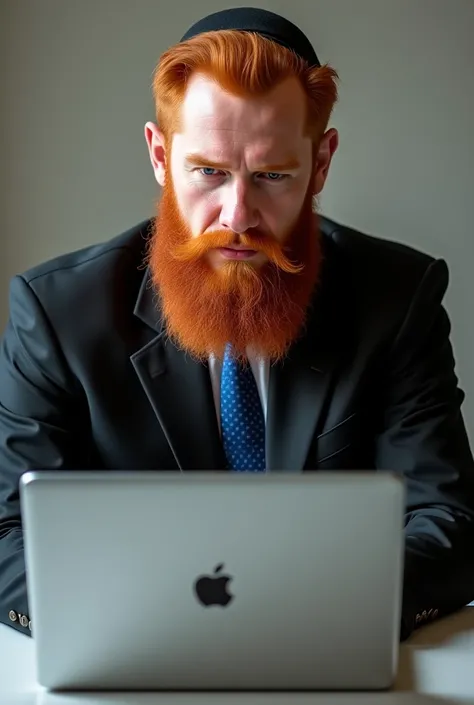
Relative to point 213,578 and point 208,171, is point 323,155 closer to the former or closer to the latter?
point 208,171

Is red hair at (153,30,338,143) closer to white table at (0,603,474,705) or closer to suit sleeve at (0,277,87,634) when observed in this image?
suit sleeve at (0,277,87,634)

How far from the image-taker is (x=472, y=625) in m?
1.30

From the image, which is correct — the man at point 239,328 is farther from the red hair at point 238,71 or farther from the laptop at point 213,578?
the laptop at point 213,578

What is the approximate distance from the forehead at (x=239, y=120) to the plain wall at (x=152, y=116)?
96cm

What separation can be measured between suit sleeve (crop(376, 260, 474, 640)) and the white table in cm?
7

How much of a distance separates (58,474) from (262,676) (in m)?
0.30

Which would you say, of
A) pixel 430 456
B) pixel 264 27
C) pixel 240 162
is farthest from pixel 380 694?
pixel 264 27

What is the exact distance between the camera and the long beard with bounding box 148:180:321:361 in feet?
5.05

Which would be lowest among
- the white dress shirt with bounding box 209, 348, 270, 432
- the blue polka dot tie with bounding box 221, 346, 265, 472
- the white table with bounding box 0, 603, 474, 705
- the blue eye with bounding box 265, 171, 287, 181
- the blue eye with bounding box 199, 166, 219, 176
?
the white table with bounding box 0, 603, 474, 705

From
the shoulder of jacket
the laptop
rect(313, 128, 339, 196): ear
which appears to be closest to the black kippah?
rect(313, 128, 339, 196): ear

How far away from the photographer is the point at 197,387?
5.30ft

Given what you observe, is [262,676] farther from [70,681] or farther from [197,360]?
[197,360]

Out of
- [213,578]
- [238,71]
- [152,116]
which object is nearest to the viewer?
[213,578]

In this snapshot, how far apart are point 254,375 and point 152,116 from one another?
1010 millimetres
